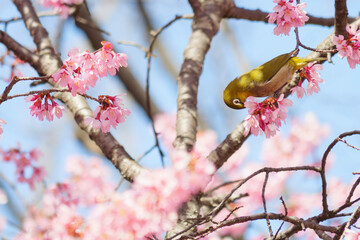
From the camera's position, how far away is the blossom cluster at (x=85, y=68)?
182 cm

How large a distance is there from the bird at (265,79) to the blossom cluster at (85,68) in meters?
1.14

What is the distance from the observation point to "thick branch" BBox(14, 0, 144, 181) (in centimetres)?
258

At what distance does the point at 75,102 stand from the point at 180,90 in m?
0.71

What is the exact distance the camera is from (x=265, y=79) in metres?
2.85

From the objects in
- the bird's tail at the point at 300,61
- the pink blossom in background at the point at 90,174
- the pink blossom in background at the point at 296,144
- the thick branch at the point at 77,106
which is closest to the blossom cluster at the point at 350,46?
the bird's tail at the point at 300,61

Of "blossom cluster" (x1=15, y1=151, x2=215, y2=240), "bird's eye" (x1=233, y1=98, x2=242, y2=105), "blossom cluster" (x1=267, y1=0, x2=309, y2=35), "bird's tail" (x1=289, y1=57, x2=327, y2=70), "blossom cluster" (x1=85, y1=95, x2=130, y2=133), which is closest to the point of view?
"blossom cluster" (x1=85, y1=95, x2=130, y2=133)

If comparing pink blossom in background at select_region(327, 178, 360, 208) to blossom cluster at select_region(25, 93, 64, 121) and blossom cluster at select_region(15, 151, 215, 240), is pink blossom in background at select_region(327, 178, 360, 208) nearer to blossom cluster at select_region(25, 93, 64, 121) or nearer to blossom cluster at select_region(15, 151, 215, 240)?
blossom cluster at select_region(15, 151, 215, 240)

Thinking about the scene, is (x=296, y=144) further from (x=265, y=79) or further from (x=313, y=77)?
(x=313, y=77)

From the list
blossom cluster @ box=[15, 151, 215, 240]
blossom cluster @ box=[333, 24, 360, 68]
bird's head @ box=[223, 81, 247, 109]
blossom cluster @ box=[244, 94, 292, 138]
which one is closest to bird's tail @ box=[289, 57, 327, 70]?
bird's head @ box=[223, 81, 247, 109]

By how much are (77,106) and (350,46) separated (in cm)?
166

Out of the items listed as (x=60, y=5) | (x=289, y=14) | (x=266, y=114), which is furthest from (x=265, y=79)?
(x=60, y=5)

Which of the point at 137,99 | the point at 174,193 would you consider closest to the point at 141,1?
the point at 137,99

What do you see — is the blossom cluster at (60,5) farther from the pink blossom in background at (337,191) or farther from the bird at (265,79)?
the pink blossom in background at (337,191)

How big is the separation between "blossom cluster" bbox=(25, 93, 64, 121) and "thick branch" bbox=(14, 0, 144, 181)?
71 cm
